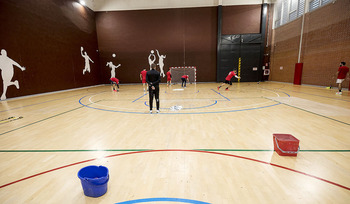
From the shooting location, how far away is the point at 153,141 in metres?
3.76

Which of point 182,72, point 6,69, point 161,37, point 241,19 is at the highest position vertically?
point 241,19

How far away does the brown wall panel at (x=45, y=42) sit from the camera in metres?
9.86

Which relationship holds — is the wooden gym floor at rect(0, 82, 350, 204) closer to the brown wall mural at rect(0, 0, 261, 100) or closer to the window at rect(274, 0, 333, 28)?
the brown wall mural at rect(0, 0, 261, 100)

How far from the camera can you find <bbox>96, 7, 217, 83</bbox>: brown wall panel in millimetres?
17281

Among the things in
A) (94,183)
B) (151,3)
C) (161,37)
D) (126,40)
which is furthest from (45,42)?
(94,183)

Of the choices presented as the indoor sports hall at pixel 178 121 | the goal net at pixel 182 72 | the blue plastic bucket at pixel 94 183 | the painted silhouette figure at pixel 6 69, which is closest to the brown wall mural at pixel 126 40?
the indoor sports hall at pixel 178 121

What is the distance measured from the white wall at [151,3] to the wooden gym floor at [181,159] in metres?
15.3

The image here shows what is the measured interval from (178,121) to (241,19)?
53.6 feet

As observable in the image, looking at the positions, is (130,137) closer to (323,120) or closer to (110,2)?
(323,120)

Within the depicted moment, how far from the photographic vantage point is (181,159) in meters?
2.97

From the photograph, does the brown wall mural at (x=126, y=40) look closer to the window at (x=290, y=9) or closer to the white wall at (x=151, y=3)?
the white wall at (x=151, y=3)

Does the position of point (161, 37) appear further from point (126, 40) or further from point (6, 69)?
point (6, 69)

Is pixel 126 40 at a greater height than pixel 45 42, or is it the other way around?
pixel 126 40

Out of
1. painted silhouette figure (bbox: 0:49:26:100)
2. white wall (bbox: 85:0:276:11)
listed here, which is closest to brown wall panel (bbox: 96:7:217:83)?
white wall (bbox: 85:0:276:11)
